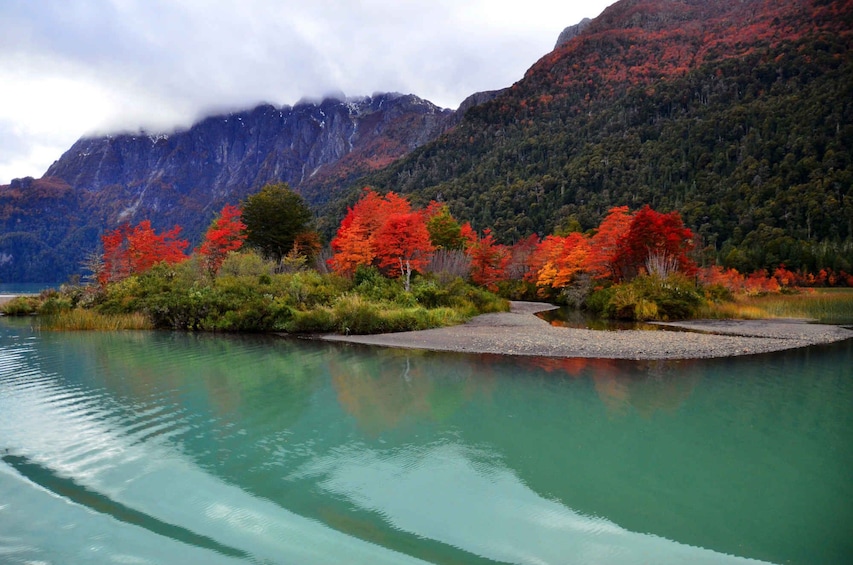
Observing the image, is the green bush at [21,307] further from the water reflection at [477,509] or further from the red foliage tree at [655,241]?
the red foliage tree at [655,241]

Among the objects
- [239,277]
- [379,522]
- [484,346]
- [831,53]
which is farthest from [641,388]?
[831,53]

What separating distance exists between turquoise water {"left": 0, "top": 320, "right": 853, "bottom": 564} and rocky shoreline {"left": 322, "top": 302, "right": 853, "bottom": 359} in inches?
109

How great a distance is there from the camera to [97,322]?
26.5m

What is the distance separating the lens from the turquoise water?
5.21 m

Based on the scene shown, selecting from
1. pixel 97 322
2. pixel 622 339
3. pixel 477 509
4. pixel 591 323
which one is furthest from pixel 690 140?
pixel 477 509

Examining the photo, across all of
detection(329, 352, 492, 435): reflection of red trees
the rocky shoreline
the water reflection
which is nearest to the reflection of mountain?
the water reflection

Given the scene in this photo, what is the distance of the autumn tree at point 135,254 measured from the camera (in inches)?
1325

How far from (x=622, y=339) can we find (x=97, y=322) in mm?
26472

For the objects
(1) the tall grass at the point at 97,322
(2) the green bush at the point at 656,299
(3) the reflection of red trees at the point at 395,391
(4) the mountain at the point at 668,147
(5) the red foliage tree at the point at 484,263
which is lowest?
(3) the reflection of red trees at the point at 395,391

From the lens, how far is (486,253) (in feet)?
138

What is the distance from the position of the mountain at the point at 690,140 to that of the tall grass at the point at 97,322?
5495 centimetres

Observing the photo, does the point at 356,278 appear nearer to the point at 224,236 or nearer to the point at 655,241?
the point at 224,236

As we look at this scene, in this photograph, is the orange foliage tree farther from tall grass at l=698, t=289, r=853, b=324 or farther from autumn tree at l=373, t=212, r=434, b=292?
tall grass at l=698, t=289, r=853, b=324

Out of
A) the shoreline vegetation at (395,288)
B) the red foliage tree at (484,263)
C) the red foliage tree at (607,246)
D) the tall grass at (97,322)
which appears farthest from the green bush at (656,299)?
the tall grass at (97,322)
